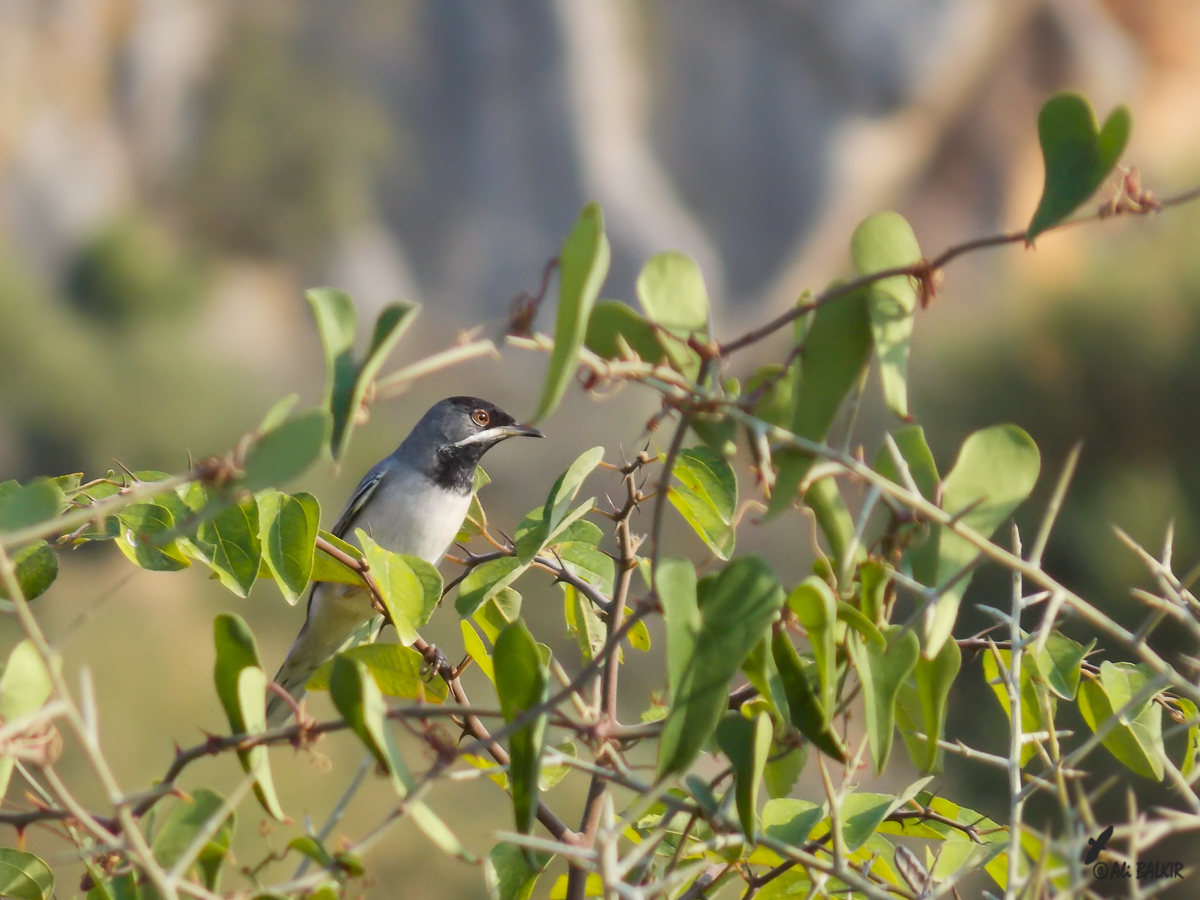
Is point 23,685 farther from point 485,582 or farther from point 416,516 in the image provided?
point 416,516

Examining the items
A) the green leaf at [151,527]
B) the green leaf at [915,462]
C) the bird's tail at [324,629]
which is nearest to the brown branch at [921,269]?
the green leaf at [915,462]

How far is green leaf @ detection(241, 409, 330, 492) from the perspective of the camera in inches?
30.1

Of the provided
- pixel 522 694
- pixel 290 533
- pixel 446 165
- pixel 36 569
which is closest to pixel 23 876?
pixel 36 569

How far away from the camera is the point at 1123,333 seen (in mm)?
13141

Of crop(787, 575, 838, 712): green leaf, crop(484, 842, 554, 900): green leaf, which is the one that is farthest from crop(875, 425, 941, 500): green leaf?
crop(484, 842, 554, 900): green leaf

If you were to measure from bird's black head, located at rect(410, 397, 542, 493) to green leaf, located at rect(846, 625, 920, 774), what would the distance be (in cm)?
243

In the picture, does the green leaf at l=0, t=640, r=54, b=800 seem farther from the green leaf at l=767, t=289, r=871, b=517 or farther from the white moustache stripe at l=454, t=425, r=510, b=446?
the white moustache stripe at l=454, t=425, r=510, b=446

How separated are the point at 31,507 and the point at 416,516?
2.33m

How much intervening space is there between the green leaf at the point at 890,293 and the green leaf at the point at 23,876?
91 centimetres

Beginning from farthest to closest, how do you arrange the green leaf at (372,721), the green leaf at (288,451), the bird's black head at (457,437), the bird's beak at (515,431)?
the bird's black head at (457,437) < the bird's beak at (515,431) < the green leaf at (372,721) < the green leaf at (288,451)

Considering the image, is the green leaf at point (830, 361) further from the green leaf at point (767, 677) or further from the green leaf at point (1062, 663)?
the green leaf at point (1062, 663)

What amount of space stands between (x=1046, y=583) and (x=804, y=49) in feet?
96.0

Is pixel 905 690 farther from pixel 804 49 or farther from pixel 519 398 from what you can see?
pixel 804 49

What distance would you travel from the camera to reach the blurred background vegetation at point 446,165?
2438cm
